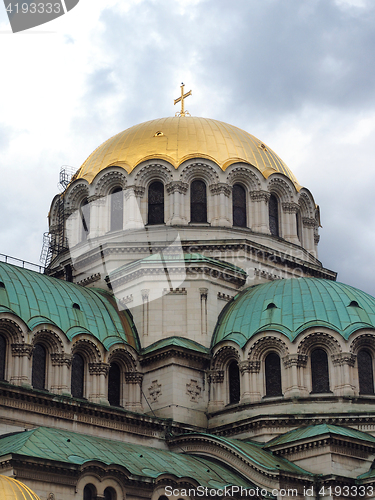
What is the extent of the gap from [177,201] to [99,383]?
1047cm

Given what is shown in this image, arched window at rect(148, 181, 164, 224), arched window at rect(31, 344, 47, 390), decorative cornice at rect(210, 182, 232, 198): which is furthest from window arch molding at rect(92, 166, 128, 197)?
arched window at rect(31, 344, 47, 390)

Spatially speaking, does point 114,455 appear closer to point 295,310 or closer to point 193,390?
point 193,390

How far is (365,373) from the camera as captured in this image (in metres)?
33.0

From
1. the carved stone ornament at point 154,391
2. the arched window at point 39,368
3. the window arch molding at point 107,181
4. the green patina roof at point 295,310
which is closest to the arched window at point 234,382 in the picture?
the green patina roof at point 295,310

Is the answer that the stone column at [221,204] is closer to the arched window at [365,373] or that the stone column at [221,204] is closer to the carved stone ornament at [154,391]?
the carved stone ornament at [154,391]

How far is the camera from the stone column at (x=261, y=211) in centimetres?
3988

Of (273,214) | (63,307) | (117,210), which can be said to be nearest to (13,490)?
(63,307)

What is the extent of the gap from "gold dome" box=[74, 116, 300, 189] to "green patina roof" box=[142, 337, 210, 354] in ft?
30.3

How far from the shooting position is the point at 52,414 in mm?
29312

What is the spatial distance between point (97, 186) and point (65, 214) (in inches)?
93.1

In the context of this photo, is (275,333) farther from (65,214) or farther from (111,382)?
(65,214)

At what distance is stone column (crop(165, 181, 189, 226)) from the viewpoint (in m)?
38.8

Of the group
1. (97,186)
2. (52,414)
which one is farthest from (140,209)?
(52,414)

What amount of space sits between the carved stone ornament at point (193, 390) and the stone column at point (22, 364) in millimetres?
6347
